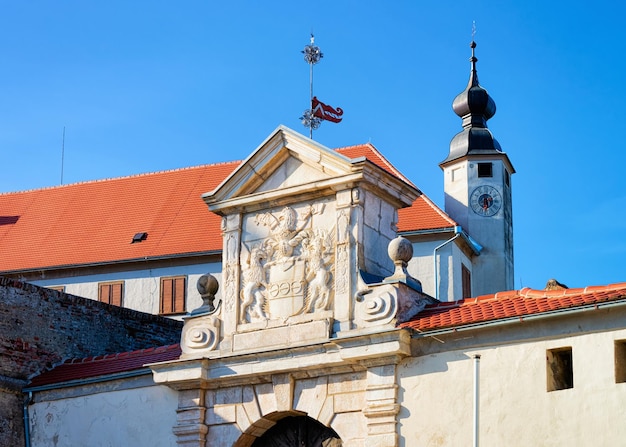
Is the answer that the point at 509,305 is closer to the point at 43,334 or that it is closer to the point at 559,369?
the point at 559,369

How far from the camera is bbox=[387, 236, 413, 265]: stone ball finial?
62.9ft

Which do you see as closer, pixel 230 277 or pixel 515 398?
pixel 515 398

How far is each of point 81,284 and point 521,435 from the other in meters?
21.5

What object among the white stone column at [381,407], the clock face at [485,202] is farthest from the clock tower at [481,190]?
the white stone column at [381,407]

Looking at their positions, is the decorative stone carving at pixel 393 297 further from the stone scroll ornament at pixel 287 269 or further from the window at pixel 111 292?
the window at pixel 111 292

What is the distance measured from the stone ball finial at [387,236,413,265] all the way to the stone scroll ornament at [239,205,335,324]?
106cm

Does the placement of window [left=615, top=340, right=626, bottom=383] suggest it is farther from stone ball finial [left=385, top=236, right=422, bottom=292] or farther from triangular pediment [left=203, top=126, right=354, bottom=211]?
triangular pediment [left=203, top=126, right=354, bottom=211]

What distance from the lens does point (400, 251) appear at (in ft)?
62.9

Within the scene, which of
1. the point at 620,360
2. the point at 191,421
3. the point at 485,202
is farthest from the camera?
the point at 485,202

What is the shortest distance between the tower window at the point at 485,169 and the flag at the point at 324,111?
4.52m

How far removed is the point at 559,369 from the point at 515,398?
0.69 m

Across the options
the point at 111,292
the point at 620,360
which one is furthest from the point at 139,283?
the point at 620,360

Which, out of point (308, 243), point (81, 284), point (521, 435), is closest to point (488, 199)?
point (81, 284)

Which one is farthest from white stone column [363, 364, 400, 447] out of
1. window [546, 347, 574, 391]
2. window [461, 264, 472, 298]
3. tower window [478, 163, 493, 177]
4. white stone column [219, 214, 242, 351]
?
tower window [478, 163, 493, 177]
